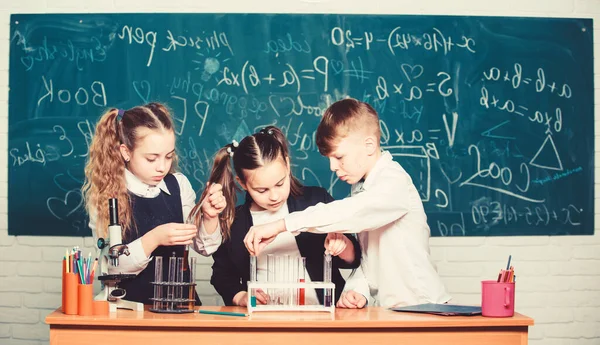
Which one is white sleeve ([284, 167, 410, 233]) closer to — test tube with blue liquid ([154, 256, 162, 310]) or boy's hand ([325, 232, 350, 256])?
boy's hand ([325, 232, 350, 256])

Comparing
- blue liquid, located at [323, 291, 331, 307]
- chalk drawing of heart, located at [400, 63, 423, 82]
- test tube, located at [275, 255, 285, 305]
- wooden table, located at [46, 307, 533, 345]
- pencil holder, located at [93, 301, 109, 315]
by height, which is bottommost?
wooden table, located at [46, 307, 533, 345]

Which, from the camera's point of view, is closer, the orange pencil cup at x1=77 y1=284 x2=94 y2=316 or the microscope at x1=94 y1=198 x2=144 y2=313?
the orange pencil cup at x1=77 y1=284 x2=94 y2=316

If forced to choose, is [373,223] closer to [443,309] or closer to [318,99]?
[443,309]

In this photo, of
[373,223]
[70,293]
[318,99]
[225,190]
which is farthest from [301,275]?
[318,99]

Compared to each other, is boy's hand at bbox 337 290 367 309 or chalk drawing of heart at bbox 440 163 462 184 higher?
chalk drawing of heart at bbox 440 163 462 184

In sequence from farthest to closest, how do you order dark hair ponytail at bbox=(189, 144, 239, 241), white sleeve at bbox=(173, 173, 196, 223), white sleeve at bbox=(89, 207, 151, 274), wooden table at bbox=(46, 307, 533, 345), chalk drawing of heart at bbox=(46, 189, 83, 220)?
chalk drawing of heart at bbox=(46, 189, 83, 220) → white sleeve at bbox=(173, 173, 196, 223) → dark hair ponytail at bbox=(189, 144, 239, 241) → white sleeve at bbox=(89, 207, 151, 274) → wooden table at bbox=(46, 307, 533, 345)

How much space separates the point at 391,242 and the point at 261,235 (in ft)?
1.64

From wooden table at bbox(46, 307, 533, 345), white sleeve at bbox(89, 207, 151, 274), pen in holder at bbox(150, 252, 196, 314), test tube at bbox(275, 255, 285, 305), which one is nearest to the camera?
wooden table at bbox(46, 307, 533, 345)

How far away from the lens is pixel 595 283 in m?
3.91

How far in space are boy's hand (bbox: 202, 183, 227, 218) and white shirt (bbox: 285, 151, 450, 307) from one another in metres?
0.41

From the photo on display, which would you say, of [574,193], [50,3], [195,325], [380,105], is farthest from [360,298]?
[50,3]

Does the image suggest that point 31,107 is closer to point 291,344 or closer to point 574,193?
point 291,344

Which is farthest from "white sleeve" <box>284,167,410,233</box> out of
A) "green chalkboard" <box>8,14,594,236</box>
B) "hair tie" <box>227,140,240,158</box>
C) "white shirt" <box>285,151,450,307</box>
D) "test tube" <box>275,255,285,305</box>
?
"green chalkboard" <box>8,14,594,236</box>

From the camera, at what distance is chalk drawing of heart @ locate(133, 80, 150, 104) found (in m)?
3.80
